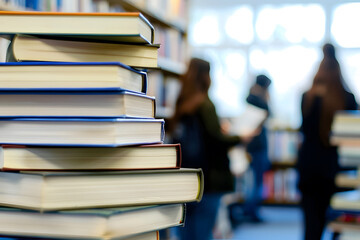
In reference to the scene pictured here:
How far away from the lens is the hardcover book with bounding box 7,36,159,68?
0.75 metres

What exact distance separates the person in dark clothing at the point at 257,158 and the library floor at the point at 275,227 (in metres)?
0.19

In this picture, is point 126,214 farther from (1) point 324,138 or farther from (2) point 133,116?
(1) point 324,138

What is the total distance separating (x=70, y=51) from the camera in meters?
0.76

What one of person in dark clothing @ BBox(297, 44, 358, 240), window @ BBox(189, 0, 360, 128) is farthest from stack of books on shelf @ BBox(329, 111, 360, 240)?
window @ BBox(189, 0, 360, 128)

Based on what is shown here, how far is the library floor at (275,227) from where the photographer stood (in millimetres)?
4598

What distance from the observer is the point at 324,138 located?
9.48 feet

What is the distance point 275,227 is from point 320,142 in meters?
2.33

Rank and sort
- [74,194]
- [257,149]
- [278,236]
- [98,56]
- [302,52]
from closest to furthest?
[74,194], [98,56], [278,236], [257,149], [302,52]

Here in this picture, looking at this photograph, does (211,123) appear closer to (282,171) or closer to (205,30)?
(282,171)

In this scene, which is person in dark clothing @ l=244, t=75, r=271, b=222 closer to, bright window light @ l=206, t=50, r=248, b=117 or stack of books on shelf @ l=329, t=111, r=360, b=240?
bright window light @ l=206, t=50, r=248, b=117

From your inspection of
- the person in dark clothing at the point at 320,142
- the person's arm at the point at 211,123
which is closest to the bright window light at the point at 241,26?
the person in dark clothing at the point at 320,142

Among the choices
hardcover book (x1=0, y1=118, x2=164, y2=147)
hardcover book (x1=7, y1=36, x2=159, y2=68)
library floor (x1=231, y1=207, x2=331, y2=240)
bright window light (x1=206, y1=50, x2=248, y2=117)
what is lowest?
library floor (x1=231, y1=207, x2=331, y2=240)

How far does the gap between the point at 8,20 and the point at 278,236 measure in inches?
165

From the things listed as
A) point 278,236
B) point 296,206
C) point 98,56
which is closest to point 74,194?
point 98,56
